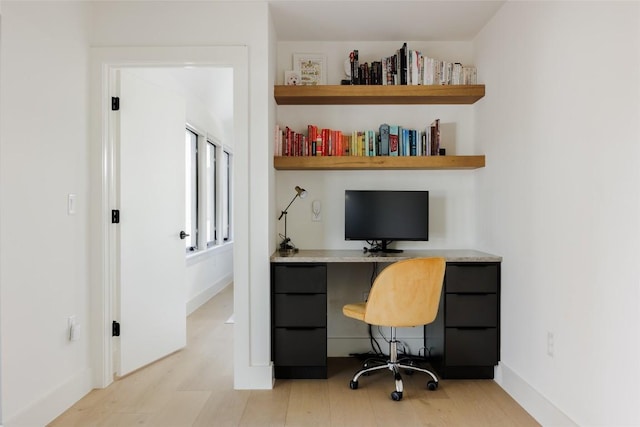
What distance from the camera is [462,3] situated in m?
2.74

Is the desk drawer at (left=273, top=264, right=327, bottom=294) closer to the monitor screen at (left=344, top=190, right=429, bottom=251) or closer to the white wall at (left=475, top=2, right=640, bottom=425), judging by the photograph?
the monitor screen at (left=344, top=190, right=429, bottom=251)

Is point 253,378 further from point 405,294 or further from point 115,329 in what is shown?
point 405,294

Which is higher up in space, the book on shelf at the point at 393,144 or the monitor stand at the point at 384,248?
the book on shelf at the point at 393,144

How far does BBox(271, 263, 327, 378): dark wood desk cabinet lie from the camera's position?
2.75 meters

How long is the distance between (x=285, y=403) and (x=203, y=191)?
3.57m

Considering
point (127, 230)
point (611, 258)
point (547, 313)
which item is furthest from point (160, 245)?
point (611, 258)

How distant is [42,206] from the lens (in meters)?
2.21

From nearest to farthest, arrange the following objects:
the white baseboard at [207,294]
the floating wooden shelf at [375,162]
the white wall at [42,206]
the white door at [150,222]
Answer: the white wall at [42,206] < the white door at [150,222] < the floating wooden shelf at [375,162] < the white baseboard at [207,294]

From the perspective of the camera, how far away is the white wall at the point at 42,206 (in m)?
1.98

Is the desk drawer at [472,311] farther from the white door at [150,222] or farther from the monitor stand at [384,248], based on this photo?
the white door at [150,222]

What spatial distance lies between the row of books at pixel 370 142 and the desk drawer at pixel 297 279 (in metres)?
0.88

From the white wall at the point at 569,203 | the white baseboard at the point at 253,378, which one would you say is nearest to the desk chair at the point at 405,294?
the white wall at the point at 569,203

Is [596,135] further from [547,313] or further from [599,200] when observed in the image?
[547,313]

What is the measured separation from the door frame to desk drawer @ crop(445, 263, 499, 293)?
136 centimetres
